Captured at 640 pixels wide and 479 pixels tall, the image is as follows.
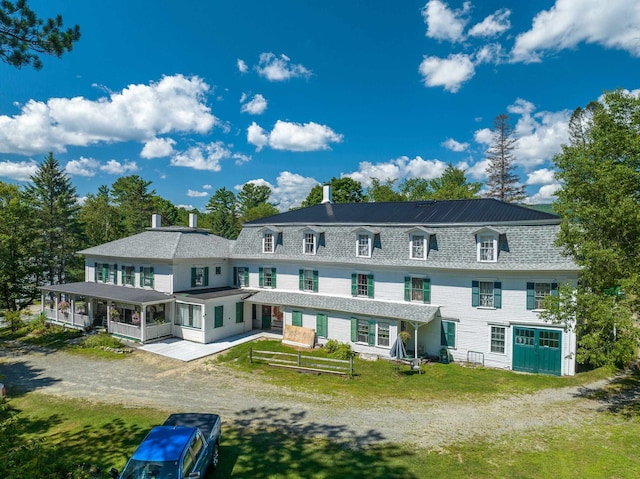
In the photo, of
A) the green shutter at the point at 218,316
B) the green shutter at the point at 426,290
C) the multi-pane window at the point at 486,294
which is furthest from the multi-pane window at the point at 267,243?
the multi-pane window at the point at 486,294

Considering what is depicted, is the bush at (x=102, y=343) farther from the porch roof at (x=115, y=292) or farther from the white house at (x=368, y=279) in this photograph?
the porch roof at (x=115, y=292)

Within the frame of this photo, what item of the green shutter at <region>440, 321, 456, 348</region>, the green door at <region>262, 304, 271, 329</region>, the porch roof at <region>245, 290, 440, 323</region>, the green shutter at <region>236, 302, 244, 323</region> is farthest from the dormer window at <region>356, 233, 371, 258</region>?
the green shutter at <region>236, 302, 244, 323</region>

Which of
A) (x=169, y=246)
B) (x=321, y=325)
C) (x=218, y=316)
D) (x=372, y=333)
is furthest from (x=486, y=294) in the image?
A: (x=169, y=246)

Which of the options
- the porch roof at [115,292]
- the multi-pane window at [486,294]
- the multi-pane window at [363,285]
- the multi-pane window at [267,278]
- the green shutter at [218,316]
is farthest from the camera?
the multi-pane window at [267,278]

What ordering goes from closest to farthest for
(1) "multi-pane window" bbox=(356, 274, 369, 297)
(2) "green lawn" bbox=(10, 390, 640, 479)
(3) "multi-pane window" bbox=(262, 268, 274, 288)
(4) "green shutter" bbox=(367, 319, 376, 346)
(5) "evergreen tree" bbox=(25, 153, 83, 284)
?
1. (2) "green lawn" bbox=(10, 390, 640, 479)
2. (4) "green shutter" bbox=(367, 319, 376, 346)
3. (1) "multi-pane window" bbox=(356, 274, 369, 297)
4. (3) "multi-pane window" bbox=(262, 268, 274, 288)
5. (5) "evergreen tree" bbox=(25, 153, 83, 284)

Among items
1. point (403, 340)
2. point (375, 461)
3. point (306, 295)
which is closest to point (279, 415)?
point (375, 461)

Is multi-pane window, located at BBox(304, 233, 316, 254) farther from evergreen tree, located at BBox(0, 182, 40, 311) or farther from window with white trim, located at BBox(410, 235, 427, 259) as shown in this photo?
evergreen tree, located at BBox(0, 182, 40, 311)
